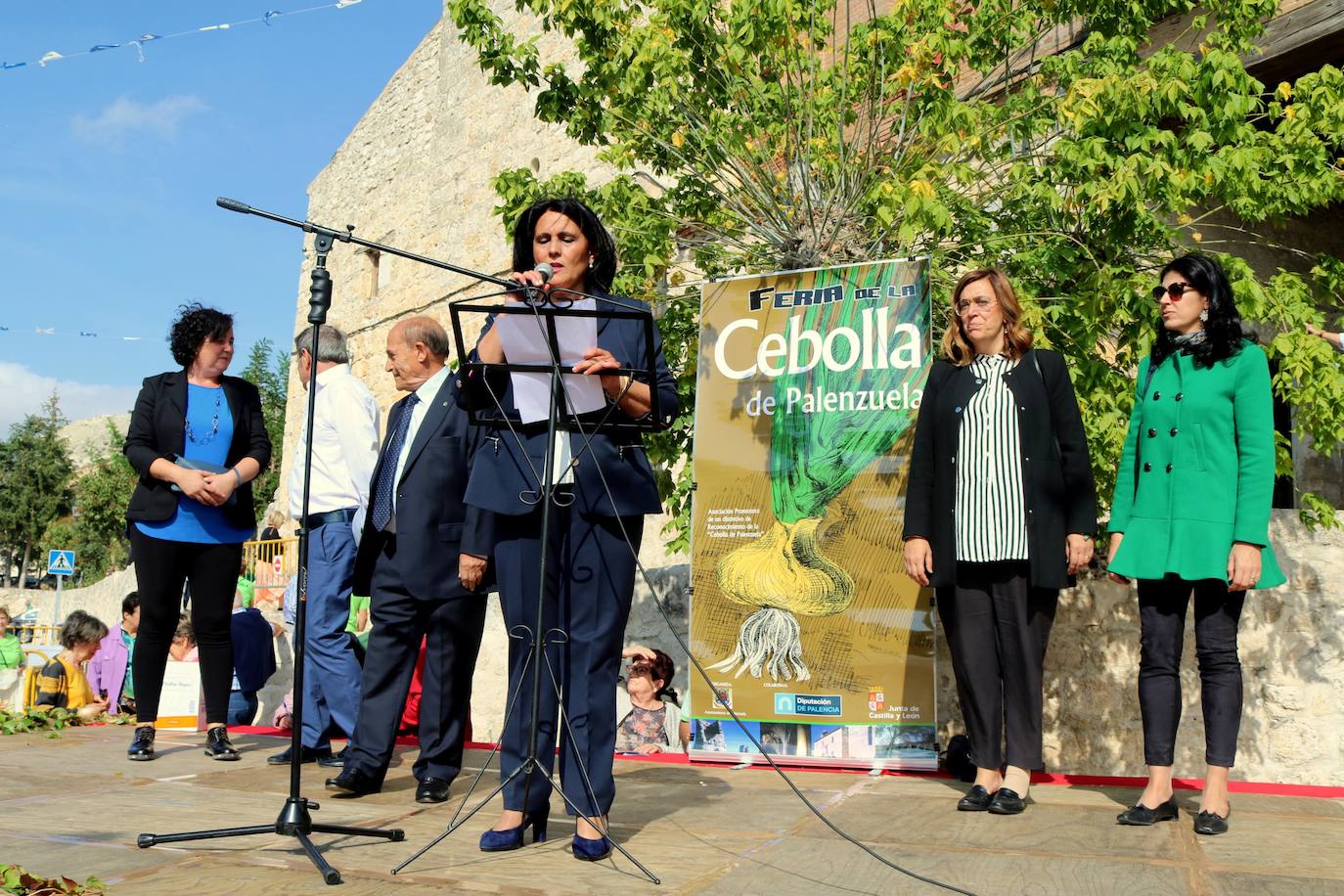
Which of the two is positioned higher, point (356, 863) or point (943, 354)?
point (943, 354)

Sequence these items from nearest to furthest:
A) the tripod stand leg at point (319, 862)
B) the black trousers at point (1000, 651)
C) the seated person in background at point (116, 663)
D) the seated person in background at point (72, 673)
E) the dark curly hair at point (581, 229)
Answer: the tripod stand leg at point (319, 862), the dark curly hair at point (581, 229), the black trousers at point (1000, 651), the seated person in background at point (72, 673), the seated person in background at point (116, 663)

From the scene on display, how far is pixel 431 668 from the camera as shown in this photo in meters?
4.14

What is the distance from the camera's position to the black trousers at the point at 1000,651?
3723mm

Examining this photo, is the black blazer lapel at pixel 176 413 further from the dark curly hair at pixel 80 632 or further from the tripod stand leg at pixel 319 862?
the dark curly hair at pixel 80 632

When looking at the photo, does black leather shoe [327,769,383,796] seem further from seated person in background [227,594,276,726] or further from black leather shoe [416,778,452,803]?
seated person in background [227,594,276,726]

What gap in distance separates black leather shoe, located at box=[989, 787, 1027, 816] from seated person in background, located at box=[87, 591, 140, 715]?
5.80 meters

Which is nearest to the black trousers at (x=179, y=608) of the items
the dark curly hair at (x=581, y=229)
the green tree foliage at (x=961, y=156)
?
the dark curly hair at (x=581, y=229)

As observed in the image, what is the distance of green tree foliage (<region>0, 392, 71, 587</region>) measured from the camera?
149 ft

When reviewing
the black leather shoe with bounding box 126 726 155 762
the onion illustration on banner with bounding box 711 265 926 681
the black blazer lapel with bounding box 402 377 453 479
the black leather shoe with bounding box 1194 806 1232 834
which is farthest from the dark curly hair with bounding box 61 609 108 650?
the black leather shoe with bounding box 1194 806 1232 834

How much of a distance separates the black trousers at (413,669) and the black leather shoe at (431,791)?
0.06 meters

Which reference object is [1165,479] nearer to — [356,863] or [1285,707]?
[1285,707]

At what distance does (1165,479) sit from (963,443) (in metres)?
0.63

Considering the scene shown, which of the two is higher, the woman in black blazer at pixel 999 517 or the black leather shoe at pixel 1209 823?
the woman in black blazer at pixel 999 517

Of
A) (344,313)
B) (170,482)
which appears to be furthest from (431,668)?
(344,313)
